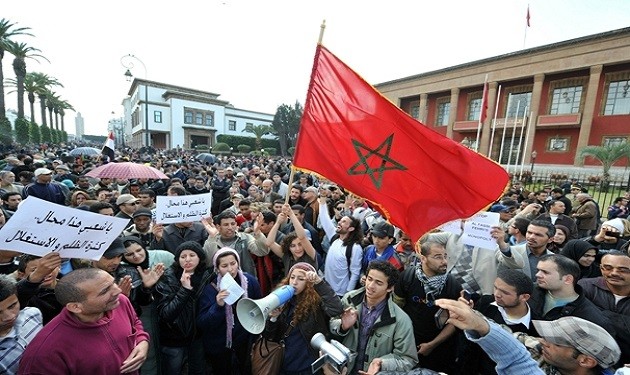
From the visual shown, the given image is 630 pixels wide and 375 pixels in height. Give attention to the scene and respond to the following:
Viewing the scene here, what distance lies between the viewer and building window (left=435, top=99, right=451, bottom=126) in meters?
33.7

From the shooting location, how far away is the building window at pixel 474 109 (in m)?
30.4

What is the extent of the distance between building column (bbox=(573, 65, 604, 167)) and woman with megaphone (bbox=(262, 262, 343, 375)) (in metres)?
28.0

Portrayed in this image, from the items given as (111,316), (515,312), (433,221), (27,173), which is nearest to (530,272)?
(515,312)

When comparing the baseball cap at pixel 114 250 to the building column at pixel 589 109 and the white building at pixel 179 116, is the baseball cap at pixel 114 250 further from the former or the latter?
the white building at pixel 179 116

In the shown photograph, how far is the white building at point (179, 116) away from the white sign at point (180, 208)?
2012 inches

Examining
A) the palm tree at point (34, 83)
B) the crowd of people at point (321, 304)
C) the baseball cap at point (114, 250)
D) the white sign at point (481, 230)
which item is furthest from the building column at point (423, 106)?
the palm tree at point (34, 83)

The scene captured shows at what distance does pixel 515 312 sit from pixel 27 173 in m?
10.7

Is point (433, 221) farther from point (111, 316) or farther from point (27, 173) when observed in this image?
point (27, 173)

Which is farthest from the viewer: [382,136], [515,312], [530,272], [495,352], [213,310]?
[530,272]

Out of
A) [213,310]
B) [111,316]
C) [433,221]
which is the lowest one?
[213,310]

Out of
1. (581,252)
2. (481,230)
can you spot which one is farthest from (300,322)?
(581,252)

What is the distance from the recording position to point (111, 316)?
222 cm

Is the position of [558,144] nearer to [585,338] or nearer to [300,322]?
[585,338]

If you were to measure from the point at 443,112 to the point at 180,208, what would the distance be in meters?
35.0
